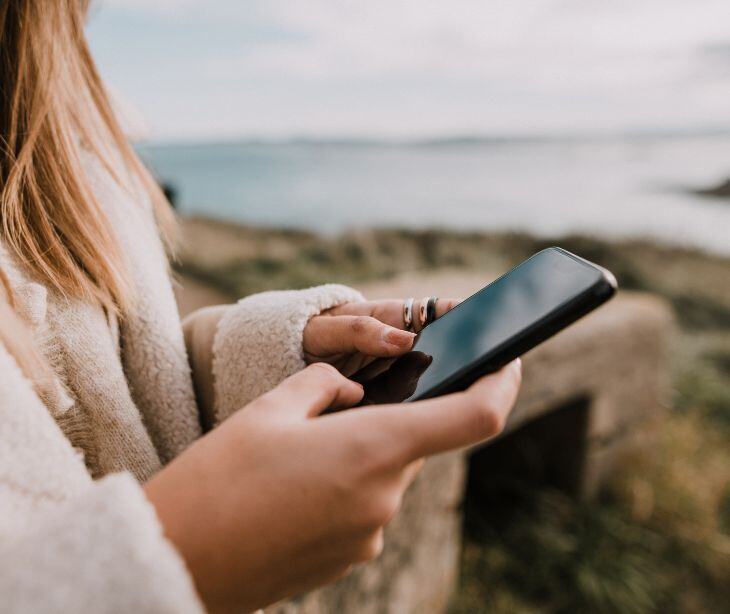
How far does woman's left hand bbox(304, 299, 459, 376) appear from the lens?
77 cm

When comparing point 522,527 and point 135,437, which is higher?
point 135,437

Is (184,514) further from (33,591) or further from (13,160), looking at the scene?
(13,160)

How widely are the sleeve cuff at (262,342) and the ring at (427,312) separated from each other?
12 cm

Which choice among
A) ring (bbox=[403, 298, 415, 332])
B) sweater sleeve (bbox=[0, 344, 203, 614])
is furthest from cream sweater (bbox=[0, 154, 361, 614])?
ring (bbox=[403, 298, 415, 332])

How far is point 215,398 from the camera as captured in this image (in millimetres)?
930

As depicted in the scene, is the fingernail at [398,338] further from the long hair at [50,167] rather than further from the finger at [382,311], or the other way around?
the long hair at [50,167]

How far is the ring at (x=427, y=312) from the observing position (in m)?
0.86

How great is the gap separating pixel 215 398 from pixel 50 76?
1.75ft

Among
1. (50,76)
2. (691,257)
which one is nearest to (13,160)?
(50,76)

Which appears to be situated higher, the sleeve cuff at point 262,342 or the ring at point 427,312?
the ring at point 427,312

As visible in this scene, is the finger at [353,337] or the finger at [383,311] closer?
the finger at [353,337]

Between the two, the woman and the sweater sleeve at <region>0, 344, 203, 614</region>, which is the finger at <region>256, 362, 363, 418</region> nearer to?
the woman

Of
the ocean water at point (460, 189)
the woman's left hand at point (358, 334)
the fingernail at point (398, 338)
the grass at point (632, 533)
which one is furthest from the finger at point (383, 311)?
the ocean water at point (460, 189)

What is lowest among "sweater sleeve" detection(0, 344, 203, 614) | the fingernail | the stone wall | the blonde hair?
the stone wall
